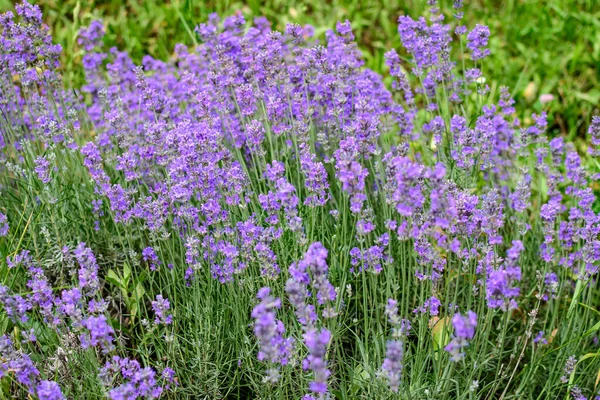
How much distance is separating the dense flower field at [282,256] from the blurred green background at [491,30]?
195 cm

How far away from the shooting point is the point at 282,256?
2.74 metres

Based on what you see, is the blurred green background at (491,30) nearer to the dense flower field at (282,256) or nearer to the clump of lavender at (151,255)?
the dense flower field at (282,256)

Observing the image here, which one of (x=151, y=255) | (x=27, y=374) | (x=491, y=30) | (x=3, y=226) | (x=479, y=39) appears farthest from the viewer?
(x=491, y=30)

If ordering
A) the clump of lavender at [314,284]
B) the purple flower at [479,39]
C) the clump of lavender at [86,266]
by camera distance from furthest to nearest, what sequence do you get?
the purple flower at [479,39] → the clump of lavender at [86,266] → the clump of lavender at [314,284]

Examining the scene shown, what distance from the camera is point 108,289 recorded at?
10.7ft

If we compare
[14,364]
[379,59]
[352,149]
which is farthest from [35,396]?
[379,59]

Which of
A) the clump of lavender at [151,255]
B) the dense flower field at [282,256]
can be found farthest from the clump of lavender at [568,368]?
the clump of lavender at [151,255]

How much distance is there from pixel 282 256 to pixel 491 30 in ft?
13.5

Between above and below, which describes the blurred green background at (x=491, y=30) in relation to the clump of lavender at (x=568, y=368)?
above

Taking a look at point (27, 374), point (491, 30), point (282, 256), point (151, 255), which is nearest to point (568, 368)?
point (282, 256)

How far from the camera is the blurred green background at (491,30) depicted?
5.45 metres

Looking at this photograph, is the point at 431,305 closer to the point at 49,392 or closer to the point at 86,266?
the point at 86,266

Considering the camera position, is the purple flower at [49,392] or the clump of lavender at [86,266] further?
the clump of lavender at [86,266]

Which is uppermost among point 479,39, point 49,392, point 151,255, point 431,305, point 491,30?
point 491,30
